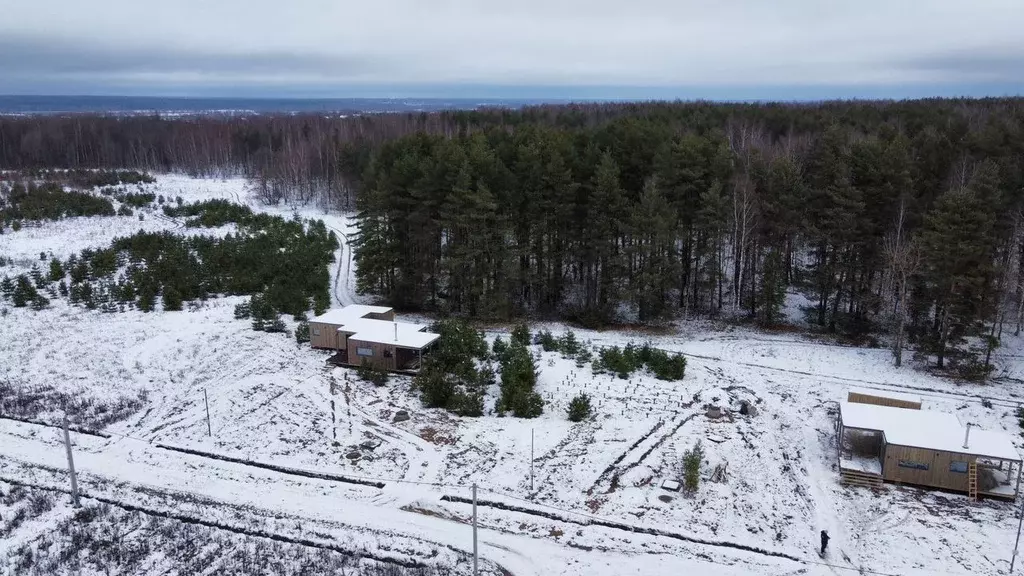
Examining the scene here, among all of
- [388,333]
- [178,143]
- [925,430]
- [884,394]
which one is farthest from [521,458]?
[178,143]

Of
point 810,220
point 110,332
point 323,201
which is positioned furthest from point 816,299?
point 323,201

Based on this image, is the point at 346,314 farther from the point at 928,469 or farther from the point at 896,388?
the point at 896,388

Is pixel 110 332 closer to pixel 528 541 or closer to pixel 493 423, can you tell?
pixel 493 423

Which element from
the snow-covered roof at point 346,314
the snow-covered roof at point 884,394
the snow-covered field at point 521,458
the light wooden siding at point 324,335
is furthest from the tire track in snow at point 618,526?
the snow-covered roof at point 346,314

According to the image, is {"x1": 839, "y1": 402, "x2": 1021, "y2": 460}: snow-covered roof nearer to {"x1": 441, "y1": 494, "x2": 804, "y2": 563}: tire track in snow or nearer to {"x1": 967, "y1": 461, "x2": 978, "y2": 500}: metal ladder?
{"x1": 967, "y1": 461, "x2": 978, "y2": 500}: metal ladder

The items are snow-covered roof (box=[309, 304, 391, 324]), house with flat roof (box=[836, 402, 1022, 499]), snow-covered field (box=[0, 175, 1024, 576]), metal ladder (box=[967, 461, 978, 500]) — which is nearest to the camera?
snow-covered field (box=[0, 175, 1024, 576])

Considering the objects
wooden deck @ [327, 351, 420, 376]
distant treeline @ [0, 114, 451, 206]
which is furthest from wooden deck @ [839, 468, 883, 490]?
distant treeline @ [0, 114, 451, 206]
